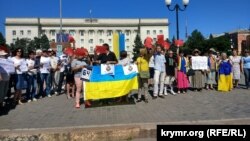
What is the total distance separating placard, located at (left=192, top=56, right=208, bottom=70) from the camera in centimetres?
1489

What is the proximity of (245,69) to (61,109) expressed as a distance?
852cm

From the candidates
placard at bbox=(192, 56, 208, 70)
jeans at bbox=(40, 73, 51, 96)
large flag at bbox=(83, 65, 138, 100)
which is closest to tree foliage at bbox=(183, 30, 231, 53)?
placard at bbox=(192, 56, 208, 70)

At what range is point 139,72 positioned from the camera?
11.9 metres

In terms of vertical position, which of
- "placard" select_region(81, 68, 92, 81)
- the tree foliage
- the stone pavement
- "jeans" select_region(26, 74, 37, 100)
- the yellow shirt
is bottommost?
the stone pavement

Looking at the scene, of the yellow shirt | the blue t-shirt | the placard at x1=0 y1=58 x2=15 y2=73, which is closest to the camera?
the placard at x1=0 y1=58 x2=15 y2=73

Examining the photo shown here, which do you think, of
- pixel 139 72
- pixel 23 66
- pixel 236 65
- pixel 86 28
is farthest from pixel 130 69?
pixel 86 28

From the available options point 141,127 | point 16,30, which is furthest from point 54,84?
point 16,30

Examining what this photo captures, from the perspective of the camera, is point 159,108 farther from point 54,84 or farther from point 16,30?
point 16,30

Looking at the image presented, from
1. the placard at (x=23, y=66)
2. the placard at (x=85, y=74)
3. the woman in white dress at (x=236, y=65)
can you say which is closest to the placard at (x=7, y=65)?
the placard at (x=23, y=66)

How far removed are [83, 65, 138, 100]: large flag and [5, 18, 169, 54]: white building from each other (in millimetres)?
116952

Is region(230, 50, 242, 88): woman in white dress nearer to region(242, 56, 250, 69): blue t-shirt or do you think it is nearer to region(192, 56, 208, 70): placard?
region(242, 56, 250, 69): blue t-shirt

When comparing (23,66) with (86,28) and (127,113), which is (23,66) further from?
(86,28)

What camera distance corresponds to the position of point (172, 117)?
28.1 ft

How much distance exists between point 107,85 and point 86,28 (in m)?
122
